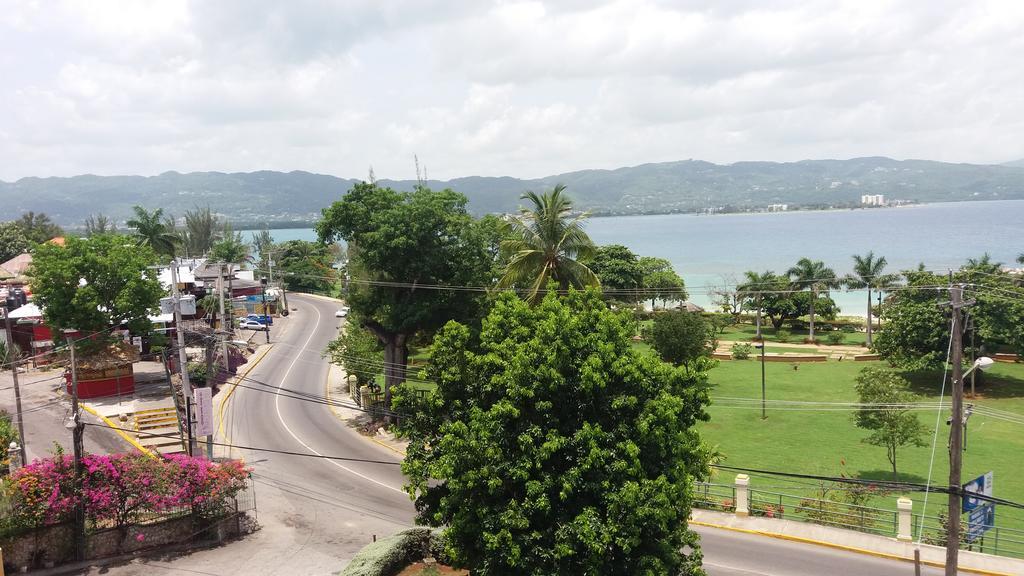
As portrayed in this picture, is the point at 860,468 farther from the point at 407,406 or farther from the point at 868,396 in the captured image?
the point at 407,406

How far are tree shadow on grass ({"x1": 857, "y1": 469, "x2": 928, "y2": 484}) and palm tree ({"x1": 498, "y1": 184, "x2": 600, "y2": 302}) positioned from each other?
1380 centimetres

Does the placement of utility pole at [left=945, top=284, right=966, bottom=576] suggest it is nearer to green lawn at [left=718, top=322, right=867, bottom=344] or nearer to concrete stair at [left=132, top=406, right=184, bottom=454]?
concrete stair at [left=132, top=406, right=184, bottom=454]

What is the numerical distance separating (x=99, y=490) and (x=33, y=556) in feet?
8.62

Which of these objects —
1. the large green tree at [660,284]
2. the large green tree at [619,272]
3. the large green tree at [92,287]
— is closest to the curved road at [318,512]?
the large green tree at [92,287]

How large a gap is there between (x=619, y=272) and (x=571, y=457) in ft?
205

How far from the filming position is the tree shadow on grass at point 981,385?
135 feet

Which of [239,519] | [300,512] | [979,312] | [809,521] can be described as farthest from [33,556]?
[979,312]

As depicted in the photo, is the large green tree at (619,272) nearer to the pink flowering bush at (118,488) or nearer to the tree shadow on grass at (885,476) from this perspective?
the tree shadow on grass at (885,476)

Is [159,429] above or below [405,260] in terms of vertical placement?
below

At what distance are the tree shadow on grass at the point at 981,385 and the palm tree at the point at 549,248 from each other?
22887mm

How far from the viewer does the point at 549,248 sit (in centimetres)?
3434

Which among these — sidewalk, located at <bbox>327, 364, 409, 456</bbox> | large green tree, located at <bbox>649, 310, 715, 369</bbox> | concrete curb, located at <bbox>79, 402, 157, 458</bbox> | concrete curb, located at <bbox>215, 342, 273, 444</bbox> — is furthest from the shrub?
concrete curb, located at <bbox>79, 402, 157, 458</bbox>

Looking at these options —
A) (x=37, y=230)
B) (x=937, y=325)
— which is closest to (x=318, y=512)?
(x=937, y=325)

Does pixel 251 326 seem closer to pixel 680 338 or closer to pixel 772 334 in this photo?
pixel 680 338
